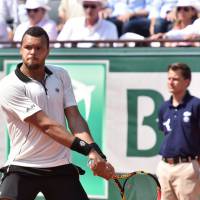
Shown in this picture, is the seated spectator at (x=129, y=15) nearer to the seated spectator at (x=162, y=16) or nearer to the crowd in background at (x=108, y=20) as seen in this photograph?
the crowd in background at (x=108, y=20)

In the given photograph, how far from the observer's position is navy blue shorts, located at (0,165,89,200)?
5305mm

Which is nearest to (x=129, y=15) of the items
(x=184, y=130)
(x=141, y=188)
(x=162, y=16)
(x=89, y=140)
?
(x=162, y=16)

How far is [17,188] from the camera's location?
530cm

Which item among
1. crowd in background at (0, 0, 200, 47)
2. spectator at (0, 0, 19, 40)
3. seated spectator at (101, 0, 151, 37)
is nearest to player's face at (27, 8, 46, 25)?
crowd in background at (0, 0, 200, 47)

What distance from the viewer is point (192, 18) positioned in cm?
926

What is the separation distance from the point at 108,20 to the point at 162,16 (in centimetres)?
82

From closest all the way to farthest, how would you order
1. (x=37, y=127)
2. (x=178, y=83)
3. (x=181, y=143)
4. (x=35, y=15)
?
(x=37, y=127), (x=181, y=143), (x=178, y=83), (x=35, y=15)

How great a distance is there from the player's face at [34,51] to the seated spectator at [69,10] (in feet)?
18.2

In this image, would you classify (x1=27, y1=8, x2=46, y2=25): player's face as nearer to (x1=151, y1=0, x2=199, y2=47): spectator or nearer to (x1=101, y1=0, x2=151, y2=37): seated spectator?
(x1=101, y1=0, x2=151, y2=37): seated spectator

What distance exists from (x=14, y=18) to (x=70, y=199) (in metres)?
6.12

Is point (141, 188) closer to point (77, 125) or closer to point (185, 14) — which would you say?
point (185, 14)

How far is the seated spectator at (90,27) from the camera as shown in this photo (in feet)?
31.0

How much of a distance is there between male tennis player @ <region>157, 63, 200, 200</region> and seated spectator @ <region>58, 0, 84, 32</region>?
3.36 metres

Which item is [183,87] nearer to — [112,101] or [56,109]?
[112,101]
